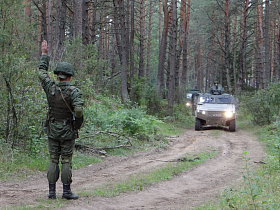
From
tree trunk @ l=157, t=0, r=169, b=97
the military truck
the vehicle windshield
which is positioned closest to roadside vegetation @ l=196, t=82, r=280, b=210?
the military truck

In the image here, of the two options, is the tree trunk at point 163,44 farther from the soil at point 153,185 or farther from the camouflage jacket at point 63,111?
the camouflage jacket at point 63,111

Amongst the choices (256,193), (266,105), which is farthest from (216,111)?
(256,193)

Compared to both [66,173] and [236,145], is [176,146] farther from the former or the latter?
[66,173]

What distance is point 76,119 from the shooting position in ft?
18.6

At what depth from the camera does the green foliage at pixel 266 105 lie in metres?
18.1

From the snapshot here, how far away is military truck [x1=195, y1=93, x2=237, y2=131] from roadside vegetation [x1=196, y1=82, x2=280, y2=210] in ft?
4.44

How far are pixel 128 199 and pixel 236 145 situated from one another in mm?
8250

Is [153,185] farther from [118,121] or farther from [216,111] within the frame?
[216,111]

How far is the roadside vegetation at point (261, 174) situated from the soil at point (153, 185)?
0.31 m

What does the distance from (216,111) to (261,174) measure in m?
9.98

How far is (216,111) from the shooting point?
17609 millimetres

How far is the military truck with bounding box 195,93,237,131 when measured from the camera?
17578 millimetres

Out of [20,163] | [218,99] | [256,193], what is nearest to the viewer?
[256,193]

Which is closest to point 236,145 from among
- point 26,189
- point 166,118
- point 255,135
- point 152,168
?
point 255,135
